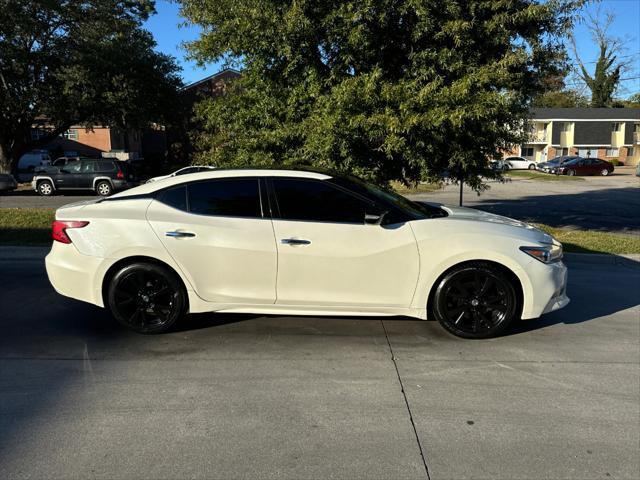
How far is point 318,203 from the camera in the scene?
436 centimetres

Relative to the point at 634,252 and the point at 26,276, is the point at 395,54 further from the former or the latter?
the point at 26,276

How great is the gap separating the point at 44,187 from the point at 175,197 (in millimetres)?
18715

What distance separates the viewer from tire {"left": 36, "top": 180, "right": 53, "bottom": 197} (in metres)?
20.1

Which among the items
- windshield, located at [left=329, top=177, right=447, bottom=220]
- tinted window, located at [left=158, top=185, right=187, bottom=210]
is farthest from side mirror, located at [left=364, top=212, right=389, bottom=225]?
tinted window, located at [left=158, top=185, right=187, bottom=210]

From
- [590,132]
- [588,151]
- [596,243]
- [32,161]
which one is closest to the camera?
[596,243]

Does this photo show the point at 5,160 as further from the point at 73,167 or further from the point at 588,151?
the point at 588,151

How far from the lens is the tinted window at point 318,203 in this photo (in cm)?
432

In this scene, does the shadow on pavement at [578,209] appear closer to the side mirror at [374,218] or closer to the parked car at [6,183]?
the side mirror at [374,218]

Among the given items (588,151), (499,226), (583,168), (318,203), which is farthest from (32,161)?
(588,151)

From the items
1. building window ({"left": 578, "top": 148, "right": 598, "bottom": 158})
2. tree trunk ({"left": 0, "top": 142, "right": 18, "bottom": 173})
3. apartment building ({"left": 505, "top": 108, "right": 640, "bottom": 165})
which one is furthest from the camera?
building window ({"left": 578, "top": 148, "right": 598, "bottom": 158})

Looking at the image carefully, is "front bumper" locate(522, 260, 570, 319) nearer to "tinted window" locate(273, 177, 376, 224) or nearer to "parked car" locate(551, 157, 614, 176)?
"tinted window" locate(273, 177, 376, 224)

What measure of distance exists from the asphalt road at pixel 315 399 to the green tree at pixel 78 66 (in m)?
20.5

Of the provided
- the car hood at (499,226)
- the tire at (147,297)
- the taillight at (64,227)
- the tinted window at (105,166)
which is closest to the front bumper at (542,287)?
the car hood at (499,226)

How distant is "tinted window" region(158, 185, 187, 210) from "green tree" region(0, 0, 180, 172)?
20699mm
